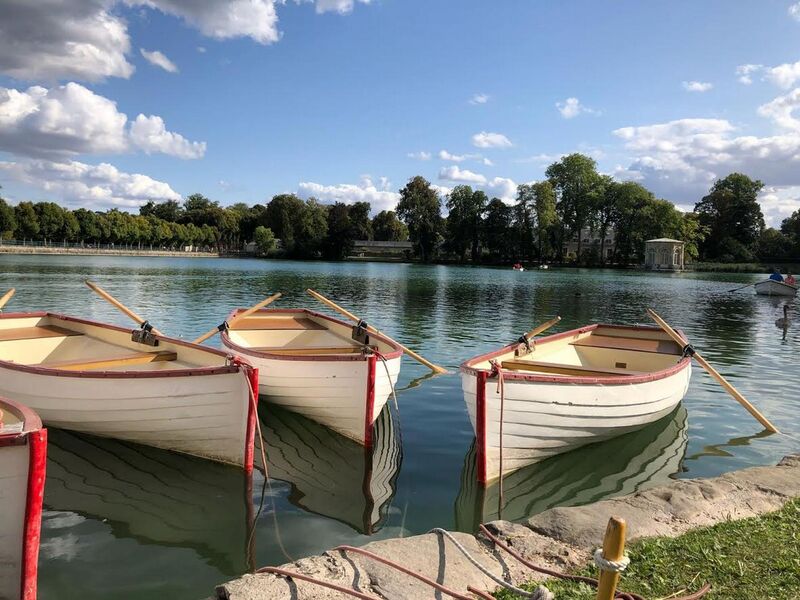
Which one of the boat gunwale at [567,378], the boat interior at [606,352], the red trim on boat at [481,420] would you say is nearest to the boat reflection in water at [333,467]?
the red trim on boat at [481,420]

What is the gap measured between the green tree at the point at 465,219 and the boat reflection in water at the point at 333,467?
9989 centimetres

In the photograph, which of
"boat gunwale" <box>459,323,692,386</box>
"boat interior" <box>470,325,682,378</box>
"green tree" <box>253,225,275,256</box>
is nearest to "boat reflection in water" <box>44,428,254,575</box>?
"boat gunwale" <box>459,323,692,386</box>

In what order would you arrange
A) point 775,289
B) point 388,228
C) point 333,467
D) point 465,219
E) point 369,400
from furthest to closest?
point 388,228, point 465,219, point 775,289, point 369,400, point 333,467

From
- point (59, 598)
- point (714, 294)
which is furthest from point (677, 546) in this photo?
point (714, 294)

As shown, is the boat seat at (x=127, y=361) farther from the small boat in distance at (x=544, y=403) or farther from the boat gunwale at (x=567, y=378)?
the small boat in distance at (x=544, y=403)

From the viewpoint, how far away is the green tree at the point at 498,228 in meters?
104

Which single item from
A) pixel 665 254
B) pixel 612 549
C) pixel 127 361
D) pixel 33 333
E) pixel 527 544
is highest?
pixel 665 254

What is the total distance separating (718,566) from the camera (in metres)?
4.30

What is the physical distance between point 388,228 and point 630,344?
12853cm

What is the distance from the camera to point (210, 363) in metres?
8.54

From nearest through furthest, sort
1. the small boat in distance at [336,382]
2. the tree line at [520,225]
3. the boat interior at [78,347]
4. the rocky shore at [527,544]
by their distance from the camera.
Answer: the rocky shore at [527,544], the small boat in distance at [336,382], the boat interior at [78,347], the tree line at [520,225]

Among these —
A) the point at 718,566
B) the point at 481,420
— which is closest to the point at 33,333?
the point at 481,420

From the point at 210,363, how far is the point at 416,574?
18.1ft

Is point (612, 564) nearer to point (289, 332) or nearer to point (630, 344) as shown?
point (630, 344)
